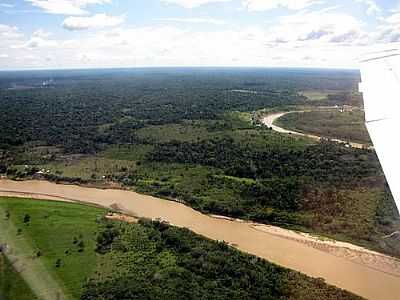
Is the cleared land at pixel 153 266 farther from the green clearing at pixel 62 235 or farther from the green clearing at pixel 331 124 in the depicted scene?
the green clearing at pixel 331 124

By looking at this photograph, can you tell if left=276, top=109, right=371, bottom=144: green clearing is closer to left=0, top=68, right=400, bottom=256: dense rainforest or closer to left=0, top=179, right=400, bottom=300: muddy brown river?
left=0, top=68, right=400, bottom=256: dense rainforest

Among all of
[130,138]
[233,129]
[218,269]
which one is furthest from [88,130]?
[218,269]

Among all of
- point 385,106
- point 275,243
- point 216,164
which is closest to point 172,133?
point 216,164

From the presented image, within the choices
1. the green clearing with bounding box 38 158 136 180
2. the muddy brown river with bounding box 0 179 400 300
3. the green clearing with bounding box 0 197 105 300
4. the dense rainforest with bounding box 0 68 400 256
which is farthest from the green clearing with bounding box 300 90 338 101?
the green clearing with bounding box 0 197 105 300

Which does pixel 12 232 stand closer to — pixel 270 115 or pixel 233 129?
pixel 233 129

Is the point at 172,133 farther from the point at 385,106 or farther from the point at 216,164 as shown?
the point at 385,106
